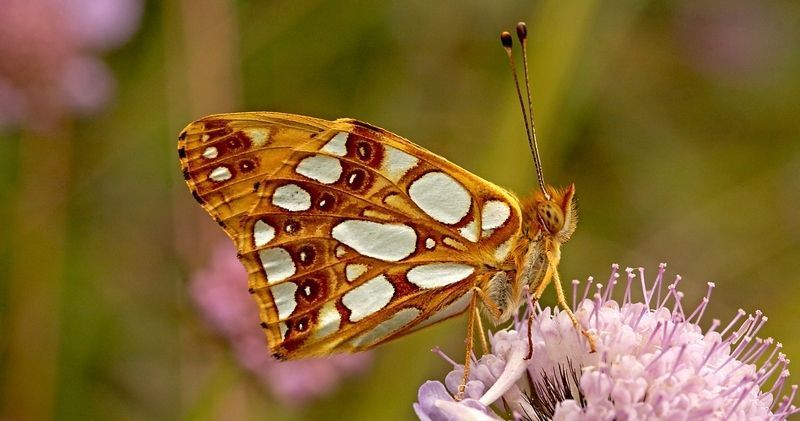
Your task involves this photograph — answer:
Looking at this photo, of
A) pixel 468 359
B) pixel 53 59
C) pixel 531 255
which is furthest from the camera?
pixel 53 59

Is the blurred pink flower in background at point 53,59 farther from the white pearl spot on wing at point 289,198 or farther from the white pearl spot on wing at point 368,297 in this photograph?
the white pearl spot on wing at point 368,297

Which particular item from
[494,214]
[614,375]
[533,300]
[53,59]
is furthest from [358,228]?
[53,59]

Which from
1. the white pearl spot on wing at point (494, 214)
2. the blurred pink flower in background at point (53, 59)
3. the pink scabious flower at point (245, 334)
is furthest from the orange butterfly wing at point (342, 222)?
the blurred pink flower in background at point (53, 59)

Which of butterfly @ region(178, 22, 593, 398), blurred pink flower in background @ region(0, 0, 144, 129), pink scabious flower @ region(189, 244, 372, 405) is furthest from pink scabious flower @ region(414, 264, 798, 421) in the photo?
blurred pink flower in background @ region(0, 0, 144, 129)

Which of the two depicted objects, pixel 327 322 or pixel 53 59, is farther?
pixel 53 59

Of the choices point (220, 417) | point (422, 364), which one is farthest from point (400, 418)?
point (220, 417)

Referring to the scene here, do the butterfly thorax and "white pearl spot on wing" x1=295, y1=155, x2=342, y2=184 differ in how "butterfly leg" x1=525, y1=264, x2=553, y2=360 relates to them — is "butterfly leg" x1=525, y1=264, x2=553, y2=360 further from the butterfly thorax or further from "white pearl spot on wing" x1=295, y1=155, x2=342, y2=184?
"white pearl spot on wing" x1=295, y1=155, x2=342, y2=184

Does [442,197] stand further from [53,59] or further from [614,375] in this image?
[53,59]
